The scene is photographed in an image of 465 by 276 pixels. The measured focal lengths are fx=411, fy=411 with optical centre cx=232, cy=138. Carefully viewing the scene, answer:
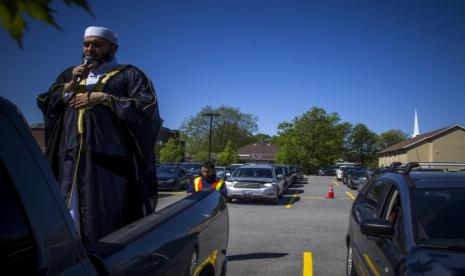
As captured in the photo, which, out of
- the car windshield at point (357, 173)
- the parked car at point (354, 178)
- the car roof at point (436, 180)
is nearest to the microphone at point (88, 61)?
the car roof at point (436, 180)

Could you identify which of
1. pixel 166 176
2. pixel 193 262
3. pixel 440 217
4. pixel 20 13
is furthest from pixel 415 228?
pixel 166 176

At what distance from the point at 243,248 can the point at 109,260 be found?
240 inches

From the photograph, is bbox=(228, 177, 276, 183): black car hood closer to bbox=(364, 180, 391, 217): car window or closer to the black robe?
bbox=(364, 180, 391, 217): car window

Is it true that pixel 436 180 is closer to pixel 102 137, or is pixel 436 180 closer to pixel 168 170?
pixel 102 137

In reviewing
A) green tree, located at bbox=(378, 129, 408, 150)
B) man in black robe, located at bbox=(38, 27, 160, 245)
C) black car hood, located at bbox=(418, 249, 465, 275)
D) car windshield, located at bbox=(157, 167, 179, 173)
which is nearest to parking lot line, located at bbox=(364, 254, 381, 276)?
black car hood, located at bbox=(418, 249, 465, 275)

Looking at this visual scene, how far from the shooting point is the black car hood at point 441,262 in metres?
2.52

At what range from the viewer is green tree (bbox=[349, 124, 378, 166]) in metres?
111

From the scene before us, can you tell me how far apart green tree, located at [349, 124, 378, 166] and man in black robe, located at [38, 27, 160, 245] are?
112009mm

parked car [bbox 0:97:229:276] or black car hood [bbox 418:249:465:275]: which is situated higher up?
parked car [bbox 0:97:229:276]

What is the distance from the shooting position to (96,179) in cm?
218

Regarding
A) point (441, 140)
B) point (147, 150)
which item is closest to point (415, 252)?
point (147, 150)

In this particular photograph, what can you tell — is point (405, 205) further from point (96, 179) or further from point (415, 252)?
point (96, 179)

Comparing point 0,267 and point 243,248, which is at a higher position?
point 0,267

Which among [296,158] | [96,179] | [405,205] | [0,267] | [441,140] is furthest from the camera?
[296,158]
